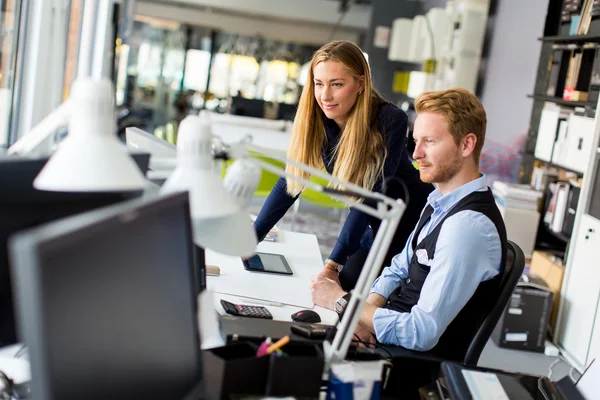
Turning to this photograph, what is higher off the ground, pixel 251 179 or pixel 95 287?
pixel 251 179

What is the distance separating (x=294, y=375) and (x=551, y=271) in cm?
331

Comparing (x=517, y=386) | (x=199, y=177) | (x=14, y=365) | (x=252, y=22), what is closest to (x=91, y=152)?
(x=199, y=177)

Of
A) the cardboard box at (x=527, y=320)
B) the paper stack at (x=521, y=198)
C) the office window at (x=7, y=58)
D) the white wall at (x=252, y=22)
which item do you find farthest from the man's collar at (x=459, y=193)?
the white wall at (x=252, y=22)

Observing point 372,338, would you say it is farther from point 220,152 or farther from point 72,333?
point 72,333

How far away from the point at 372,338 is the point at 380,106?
37.3 inches

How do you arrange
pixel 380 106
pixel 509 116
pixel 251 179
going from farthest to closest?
pixel 509 116, pixel 380 106, pixel 251 179

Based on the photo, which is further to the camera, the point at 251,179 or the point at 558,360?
the point at 558,360

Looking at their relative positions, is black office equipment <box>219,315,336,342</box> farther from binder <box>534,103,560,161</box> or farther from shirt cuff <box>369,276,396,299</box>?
binder <box>534,103,560,161</box>

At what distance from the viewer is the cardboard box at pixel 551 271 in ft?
13.9

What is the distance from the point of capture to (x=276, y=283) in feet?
7.97

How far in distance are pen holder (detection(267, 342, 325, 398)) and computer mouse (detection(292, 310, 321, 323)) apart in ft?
1.94

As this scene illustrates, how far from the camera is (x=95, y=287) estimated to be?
37.6 inches

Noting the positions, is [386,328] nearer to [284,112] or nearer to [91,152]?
[91,152]

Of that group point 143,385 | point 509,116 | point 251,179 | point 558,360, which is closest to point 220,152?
point 251,179
